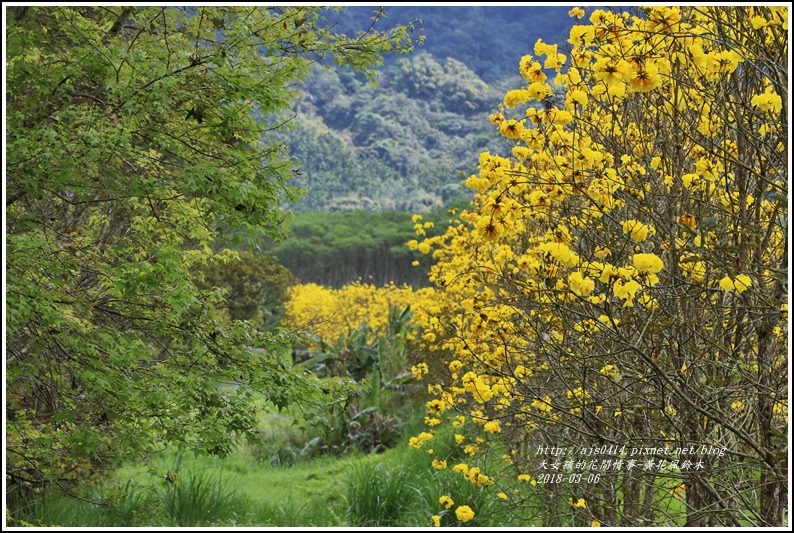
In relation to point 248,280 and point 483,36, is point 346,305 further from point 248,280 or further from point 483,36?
point 483,36

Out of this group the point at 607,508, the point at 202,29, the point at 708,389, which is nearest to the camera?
the point at 708,389

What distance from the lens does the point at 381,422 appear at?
11133 mm

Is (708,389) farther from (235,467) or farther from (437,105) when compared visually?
(437,105)

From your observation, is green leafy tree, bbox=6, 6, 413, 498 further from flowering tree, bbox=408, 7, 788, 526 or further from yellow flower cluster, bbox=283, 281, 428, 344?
yellow flower cluster, bbox=283, 281, 428, 344

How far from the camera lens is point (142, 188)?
3652 mm

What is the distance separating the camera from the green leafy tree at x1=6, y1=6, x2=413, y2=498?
11.7 ft

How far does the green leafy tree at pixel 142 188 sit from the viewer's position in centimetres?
355

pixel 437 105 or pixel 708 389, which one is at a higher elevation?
pixel 437 105

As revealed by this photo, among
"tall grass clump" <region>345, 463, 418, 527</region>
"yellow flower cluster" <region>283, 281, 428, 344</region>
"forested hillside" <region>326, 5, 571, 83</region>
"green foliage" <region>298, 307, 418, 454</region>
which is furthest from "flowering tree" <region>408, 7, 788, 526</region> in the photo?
"forested hillside" <region>326, 5, 571, 83</region>

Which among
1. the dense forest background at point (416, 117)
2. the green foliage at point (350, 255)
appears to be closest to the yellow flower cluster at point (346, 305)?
the green foliage at point (350, 255)

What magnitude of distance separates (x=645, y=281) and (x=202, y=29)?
2.90 m

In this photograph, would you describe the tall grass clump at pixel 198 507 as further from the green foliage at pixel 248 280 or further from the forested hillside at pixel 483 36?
the forested hillside at pixel 483 36

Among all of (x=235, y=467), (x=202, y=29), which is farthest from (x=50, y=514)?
(x=235, y=467)

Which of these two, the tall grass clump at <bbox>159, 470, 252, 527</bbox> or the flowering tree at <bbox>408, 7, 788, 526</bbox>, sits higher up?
the flowering tree at <bbox>408, 7, 788, 526</bbox>
